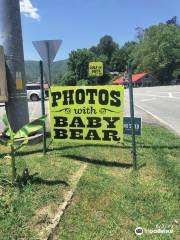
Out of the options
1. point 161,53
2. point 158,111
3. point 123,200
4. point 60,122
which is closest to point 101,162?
point 60,122

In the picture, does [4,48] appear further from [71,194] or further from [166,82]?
[166,82]

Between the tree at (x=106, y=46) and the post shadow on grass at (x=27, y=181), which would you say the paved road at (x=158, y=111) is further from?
the tree at (x=106, y=46)

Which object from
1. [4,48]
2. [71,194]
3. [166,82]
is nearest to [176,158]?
[71,194]

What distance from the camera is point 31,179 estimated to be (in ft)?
19.2

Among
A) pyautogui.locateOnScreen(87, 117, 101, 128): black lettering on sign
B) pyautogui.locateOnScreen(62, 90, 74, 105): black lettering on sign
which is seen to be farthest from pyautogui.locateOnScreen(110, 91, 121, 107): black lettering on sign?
pyautogui.locateOnScreen(62, 90, 74, 105): black lettering on sign

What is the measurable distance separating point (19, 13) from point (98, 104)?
10.3 feet

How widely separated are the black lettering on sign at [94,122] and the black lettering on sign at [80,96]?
1.05ft

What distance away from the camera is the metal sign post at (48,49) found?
878 cm

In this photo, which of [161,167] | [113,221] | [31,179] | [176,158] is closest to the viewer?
[113,221]

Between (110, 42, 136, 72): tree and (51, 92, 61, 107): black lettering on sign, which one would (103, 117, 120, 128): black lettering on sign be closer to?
(51, 92, 61, 107): black lettering on sign

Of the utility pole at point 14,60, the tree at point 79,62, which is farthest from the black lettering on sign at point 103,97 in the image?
the tree at point 79,62

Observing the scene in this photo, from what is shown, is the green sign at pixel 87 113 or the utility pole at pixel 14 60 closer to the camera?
the green sign at pixel 87 113

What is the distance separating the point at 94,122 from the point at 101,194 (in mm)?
1664

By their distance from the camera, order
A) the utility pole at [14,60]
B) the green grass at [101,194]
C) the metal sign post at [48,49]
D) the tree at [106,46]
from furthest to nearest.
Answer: the tree at [106,46] < the metal sign post at [48,49] < the utility pole at [14,60] < the green grass at [101,194]
